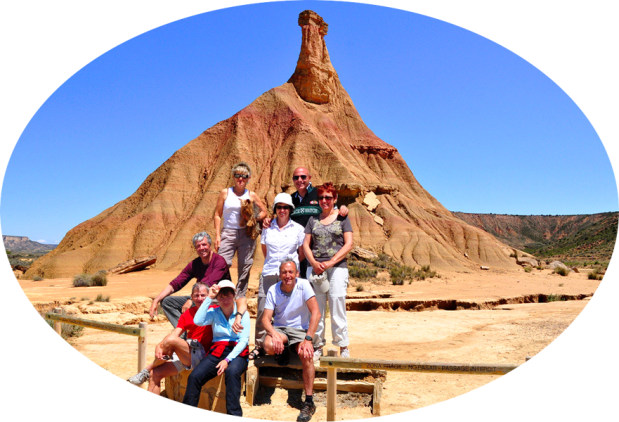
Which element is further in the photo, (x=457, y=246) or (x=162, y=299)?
(x=457, y=246)

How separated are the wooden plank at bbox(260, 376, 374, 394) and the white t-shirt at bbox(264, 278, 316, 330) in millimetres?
1038

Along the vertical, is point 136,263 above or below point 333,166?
below

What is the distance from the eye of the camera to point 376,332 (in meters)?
11.5

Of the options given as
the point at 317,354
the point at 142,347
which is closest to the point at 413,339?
the point at 317,354

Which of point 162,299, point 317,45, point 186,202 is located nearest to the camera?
point 162,299

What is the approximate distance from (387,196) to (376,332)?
35841 millimetres

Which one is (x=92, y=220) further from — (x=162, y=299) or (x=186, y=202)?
(x=162, y=299)

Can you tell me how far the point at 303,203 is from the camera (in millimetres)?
6855

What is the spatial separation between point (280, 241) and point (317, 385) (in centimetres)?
210

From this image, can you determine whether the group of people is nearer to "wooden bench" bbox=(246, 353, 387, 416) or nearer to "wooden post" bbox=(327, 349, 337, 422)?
"wooden bench" bbox=(246, 353, 387, 416)

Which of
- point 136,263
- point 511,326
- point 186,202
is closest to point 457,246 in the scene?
point 186,202

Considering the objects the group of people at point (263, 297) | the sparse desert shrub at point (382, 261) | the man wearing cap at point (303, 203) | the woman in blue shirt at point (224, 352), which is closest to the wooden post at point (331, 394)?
the group of people at point (263, 297)

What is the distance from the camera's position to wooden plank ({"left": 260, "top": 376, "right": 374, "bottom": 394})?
6289 mm

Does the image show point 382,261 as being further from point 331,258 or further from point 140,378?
point 140,378
